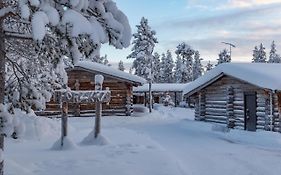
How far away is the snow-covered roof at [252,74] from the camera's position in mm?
20250

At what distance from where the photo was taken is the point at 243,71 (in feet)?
75.2

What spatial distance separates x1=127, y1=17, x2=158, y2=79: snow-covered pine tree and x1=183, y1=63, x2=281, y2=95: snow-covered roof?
24.1m

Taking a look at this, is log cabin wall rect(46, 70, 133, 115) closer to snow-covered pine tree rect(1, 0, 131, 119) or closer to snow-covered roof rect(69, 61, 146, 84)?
snow-covered roof rect(69, 61, 146, 84)

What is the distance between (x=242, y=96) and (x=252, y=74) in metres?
2.02

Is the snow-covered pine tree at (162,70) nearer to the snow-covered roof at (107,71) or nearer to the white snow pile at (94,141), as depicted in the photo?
the snow-covered roof at (107,71)

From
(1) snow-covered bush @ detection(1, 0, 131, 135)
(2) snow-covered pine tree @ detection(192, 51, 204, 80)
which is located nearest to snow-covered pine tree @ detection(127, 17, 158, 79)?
(1) snow-covered bush @ detection(1, 0, 131, 135)

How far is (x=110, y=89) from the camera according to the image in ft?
115

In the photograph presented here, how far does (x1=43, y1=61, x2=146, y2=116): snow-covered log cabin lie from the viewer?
33.2m

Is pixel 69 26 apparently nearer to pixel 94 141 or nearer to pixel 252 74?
pixel 94 141

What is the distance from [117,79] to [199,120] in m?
7.72

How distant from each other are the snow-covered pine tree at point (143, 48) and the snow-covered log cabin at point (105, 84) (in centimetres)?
1623

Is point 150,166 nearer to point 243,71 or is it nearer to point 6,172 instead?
point 6,172

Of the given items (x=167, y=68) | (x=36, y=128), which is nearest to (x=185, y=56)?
(x=167, y=68)

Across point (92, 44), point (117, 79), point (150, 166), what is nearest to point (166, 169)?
point (150, 166)
